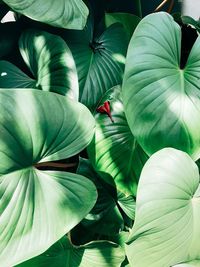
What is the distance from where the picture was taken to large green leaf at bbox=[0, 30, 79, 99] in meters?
0.93

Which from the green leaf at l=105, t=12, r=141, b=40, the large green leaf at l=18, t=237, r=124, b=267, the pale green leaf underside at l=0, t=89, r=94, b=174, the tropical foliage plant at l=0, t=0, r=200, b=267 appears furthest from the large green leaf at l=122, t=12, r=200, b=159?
the green leaf at l=105, t=12, r=141, b=40

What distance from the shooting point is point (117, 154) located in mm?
922

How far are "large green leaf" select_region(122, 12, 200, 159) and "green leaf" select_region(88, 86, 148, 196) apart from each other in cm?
11

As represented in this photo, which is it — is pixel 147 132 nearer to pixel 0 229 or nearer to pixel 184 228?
pixel 184 228

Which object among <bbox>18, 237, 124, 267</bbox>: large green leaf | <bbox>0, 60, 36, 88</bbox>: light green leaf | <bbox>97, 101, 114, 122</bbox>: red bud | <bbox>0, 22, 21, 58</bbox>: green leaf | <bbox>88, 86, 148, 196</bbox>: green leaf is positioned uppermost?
<bbox>0, 22, 21, 58</bbox>: green leaf

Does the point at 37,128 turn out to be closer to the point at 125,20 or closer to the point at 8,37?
the point at 8,37

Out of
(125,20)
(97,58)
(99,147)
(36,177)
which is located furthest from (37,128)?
(125,20)

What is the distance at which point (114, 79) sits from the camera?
3.51 feet

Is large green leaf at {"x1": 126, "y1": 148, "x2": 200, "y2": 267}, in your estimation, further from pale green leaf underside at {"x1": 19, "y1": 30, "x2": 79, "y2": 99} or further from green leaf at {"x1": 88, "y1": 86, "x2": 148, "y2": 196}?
pale green leaf underside at {"x1": 19, "y1": 30, "x2": 79, "y2": 99}

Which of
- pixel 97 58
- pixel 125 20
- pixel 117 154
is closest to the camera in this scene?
pixel 117 154

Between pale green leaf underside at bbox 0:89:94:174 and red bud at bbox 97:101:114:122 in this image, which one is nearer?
pale green leaf underside at bbox 0:89:94:174

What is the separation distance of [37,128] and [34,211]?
0.14m

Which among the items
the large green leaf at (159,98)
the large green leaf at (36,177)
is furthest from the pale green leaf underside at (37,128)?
the large green leaf at (159,98)

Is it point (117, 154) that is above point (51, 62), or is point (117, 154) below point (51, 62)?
below
